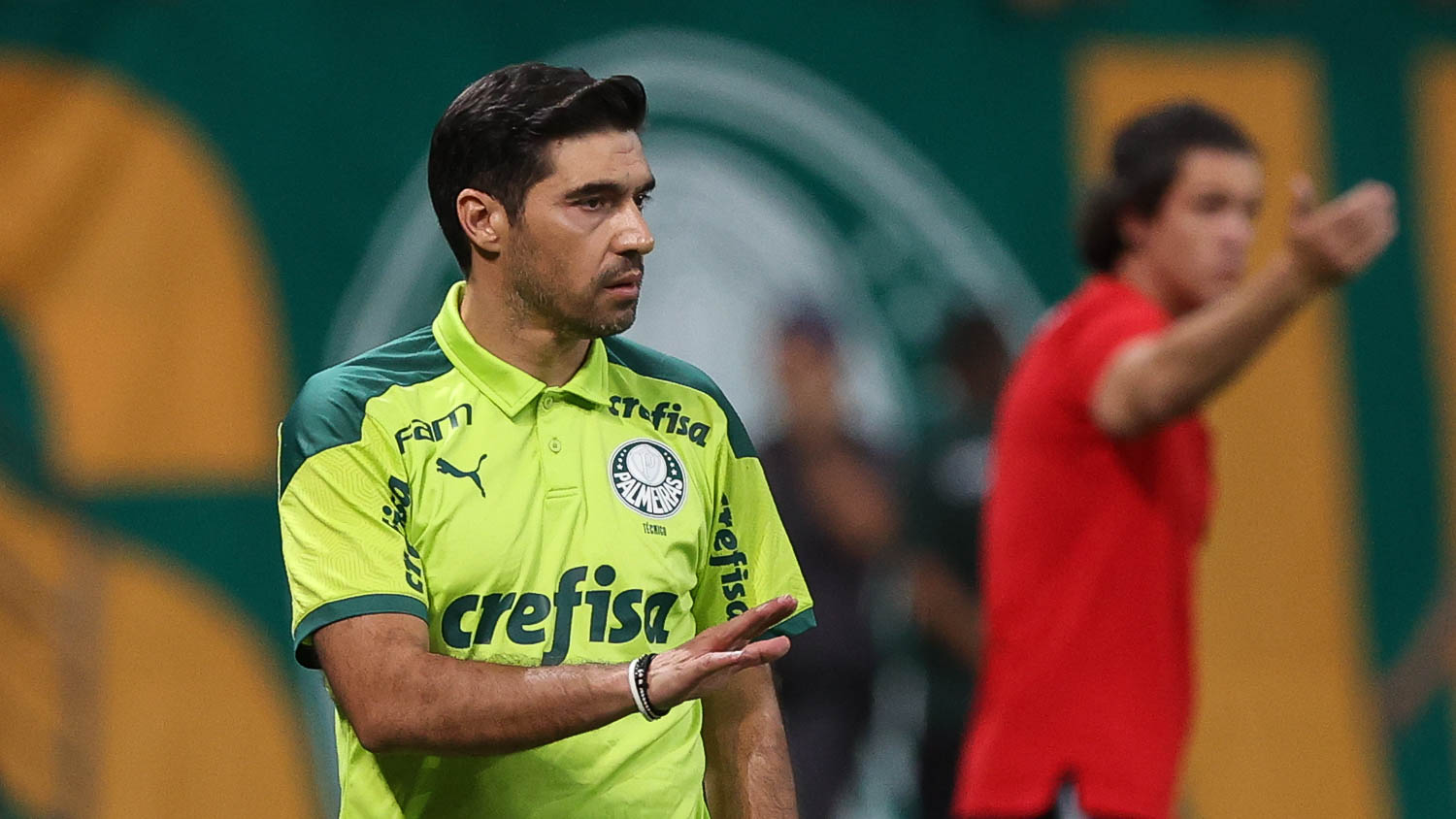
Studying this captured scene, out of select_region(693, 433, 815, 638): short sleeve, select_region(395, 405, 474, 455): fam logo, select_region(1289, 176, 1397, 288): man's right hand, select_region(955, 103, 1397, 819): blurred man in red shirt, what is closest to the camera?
select_region(395, 405, 474, 455): fam logo

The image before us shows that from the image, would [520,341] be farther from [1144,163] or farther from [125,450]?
[125,450]

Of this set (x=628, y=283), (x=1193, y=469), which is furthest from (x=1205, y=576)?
(x=628, y=283)

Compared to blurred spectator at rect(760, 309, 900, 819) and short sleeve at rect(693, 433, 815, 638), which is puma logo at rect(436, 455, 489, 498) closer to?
short sleeve at rect(693, 433, 815, 638)

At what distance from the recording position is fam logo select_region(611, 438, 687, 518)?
2637mm

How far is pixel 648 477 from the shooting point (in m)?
2.66

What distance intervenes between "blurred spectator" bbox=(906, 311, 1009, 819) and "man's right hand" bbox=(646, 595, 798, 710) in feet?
12.6

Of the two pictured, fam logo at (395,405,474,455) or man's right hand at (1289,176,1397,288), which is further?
man's right hand at (1289,176,1397,288)

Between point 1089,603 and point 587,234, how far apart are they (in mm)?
1628

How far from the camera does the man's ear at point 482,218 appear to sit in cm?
262

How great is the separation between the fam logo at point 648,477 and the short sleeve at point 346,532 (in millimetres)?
304

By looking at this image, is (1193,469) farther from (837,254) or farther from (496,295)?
(837,254)

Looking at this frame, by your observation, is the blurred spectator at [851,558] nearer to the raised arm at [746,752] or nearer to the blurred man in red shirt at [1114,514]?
the blurred man in red shirt at [1114,514]

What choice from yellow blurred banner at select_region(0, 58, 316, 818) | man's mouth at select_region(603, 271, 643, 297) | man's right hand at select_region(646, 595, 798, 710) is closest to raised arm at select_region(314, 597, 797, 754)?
man's right hand at select_region(646, 595, 798, 710)

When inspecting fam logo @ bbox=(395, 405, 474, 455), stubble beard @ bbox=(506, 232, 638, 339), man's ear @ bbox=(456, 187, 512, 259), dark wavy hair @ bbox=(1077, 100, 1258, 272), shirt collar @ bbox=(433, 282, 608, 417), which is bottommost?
fam logo @ bbox=(395, 405, 474, 455)
